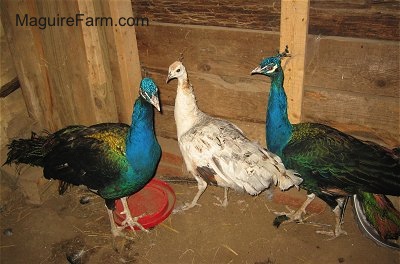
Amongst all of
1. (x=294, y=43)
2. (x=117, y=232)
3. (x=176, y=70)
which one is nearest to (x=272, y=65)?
(x=294, y=43)

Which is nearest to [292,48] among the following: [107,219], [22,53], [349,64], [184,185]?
[349,64]

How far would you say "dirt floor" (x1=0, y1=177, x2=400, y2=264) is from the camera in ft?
11.7

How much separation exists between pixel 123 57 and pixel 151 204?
175 centimetres

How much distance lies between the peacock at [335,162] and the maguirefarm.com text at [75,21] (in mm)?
1573

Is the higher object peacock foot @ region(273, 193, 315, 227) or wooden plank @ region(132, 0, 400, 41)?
wooden plank @ region(132, 0, 400, 41)

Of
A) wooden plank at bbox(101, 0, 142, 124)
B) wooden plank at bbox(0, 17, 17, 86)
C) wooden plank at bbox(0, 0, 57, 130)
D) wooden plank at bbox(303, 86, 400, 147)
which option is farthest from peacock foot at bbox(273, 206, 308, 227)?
wooden plank at bbox(0, 17, 17, 86)

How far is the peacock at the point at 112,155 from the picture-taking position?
131 inches

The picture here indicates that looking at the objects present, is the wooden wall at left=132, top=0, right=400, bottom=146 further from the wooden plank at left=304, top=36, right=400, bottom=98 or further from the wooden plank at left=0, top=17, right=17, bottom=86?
the wooden plank at left=0, top=17, right=17, bottom=86

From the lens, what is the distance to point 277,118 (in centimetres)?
344

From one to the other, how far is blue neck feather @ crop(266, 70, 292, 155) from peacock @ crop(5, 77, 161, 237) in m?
1.12

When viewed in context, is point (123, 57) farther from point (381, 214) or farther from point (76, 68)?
point (381, 214)

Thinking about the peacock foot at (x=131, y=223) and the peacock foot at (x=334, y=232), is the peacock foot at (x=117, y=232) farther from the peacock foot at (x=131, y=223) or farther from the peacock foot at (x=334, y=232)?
the peacock foot at (x=334, y=232)

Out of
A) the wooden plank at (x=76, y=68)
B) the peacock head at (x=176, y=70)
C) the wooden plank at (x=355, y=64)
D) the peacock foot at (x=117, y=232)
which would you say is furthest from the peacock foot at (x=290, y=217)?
the wooden plank at (x=76, y=68)

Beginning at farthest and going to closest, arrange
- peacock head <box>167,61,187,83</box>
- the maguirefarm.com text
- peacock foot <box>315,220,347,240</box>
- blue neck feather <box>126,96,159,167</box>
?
the maguirefarm.com text, peacock foot <box>315,220,347,240</box>, peacock head <box>167,61,187,83</box>, blue neck feather <box>126,96,159,167</box>
